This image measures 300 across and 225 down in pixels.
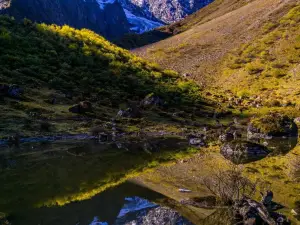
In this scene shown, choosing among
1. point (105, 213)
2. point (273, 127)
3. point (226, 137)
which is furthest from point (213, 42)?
point (105, 213)

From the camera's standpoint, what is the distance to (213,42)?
114688mm

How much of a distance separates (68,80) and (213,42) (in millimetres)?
66860

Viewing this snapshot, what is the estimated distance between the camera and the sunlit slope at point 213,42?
326 feet

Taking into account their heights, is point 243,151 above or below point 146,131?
below

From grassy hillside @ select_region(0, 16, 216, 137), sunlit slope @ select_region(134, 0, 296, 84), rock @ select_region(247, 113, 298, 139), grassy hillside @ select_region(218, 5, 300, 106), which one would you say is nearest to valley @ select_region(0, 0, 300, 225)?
rock @ select_region(247, 113, 298, 139)

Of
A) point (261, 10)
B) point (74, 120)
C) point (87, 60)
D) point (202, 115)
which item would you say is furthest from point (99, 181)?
point (261, 10)

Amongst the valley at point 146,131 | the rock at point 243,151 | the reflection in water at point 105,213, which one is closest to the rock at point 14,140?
the valley at point 146,131

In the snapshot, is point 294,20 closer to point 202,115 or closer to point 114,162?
point 202,115

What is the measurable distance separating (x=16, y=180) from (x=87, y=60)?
49.2m

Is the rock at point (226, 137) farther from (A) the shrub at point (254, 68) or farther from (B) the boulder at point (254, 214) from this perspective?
(A) the shrub at point (254, 68)

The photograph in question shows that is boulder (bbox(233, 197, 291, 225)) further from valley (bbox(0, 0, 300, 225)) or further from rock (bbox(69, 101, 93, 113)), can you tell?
rock (bbox(69, 101, 93, 113))

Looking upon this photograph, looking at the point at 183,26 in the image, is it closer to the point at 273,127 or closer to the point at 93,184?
the point at 273,127

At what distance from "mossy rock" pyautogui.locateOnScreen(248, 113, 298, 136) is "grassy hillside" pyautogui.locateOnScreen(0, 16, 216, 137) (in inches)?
468

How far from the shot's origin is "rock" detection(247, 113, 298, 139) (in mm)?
46438
